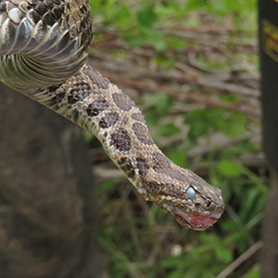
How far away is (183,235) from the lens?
3.70m


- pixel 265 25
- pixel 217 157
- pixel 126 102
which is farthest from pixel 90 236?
pixel 126 102

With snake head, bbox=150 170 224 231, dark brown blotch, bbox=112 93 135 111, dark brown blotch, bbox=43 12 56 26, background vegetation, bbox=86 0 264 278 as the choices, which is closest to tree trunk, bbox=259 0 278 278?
background vegetation, bbox=86 0 264 278

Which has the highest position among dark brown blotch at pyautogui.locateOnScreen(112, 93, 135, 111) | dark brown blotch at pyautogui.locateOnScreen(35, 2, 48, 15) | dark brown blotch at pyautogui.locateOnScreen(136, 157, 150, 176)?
dark brown blotch at pyautogui.locateOnScreen(35, 2, 48, 15)

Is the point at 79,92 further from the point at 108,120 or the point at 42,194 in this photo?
the point at 42,194

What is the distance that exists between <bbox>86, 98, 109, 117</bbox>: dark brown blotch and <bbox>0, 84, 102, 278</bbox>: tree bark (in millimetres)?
1273

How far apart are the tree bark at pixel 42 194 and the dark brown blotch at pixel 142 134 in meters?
1.28

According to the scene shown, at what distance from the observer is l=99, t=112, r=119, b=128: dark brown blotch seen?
125 cm

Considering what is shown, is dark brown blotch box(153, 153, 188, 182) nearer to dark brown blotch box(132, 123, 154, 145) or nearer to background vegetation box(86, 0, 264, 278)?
dark brown blotch box(132, 123, 154, 145)

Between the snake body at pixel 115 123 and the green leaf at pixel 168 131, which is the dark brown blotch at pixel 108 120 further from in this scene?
the green leaf at pixel 168 131

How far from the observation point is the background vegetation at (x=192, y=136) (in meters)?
3.23

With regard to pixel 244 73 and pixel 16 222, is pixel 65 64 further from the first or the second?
pixel 244 73

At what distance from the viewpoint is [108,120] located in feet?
4.13

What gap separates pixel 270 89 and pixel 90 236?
60.9 inches

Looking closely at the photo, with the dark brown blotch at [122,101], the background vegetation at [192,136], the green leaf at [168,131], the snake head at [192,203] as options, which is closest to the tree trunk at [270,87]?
the background vegetation at [192,136]
